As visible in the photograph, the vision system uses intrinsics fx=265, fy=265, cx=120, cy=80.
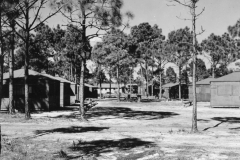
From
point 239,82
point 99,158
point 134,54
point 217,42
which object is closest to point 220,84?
point 239,82

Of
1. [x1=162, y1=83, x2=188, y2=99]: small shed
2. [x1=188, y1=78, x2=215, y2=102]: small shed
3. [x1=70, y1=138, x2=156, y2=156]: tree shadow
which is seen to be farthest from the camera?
[x1=162, y1=83, x2=188, y2=99]: small shed

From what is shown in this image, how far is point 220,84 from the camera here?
3600 centimetres

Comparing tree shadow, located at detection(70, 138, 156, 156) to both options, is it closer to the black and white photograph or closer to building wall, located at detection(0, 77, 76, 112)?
the black and white photograph

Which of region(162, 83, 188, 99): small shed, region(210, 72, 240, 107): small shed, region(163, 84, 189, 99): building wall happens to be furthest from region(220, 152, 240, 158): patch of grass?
region(163, 84, 189, 99): building wall

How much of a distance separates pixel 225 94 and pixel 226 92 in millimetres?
307

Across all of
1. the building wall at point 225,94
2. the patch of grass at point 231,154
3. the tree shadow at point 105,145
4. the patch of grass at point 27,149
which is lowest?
the patch of grass at point 231,154

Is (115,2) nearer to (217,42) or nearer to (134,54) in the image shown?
(134,54)

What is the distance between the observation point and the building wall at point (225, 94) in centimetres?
3538

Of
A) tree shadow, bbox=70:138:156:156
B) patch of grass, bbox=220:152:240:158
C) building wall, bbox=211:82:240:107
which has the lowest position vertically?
patch of grass, bbox=220:152:240:158

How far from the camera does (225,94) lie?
35.9 metres

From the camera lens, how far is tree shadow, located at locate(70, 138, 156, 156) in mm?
9594

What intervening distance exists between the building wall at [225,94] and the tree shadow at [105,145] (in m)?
27.4

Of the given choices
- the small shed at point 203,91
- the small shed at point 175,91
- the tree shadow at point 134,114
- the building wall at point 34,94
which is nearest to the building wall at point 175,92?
the small shed at point 175,91

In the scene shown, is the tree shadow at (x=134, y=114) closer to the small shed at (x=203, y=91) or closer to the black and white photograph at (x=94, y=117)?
the black and white photograph at (x=94, y=117)
